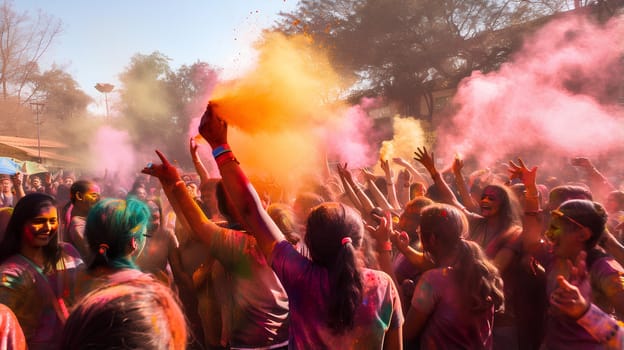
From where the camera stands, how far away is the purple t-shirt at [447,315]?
2.71 m

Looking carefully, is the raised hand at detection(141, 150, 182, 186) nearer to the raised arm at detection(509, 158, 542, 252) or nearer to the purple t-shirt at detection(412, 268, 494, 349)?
the purple t-shirt at detection(412, 268, 494, 349)

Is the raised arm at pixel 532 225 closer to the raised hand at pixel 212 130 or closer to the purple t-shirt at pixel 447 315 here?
the purple t-shirt at pixel 447 315

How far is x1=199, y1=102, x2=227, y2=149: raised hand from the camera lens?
8.64 ft

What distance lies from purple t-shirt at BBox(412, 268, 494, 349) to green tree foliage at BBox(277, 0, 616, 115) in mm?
22812

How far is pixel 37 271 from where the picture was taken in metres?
3.01

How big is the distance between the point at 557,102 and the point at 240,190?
16.4 m

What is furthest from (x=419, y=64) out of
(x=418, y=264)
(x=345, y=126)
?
(x=418, y=264)

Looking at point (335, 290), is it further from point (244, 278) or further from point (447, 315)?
point (244, 278)

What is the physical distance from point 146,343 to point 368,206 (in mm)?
4221

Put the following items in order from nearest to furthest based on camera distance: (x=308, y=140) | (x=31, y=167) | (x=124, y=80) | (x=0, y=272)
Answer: (x=0, y=272), (x=308, y=140), (x=31, y=167), (x=124, y=80)

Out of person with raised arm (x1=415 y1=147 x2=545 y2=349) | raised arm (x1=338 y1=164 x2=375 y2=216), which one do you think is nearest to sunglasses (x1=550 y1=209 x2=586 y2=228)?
person with raised arm (x1=415 y1=147 x2=545 y2=349)

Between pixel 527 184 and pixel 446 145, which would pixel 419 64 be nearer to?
pixel 446 145

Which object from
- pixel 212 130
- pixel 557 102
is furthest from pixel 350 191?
pixel 557 102

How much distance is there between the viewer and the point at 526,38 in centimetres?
2122
